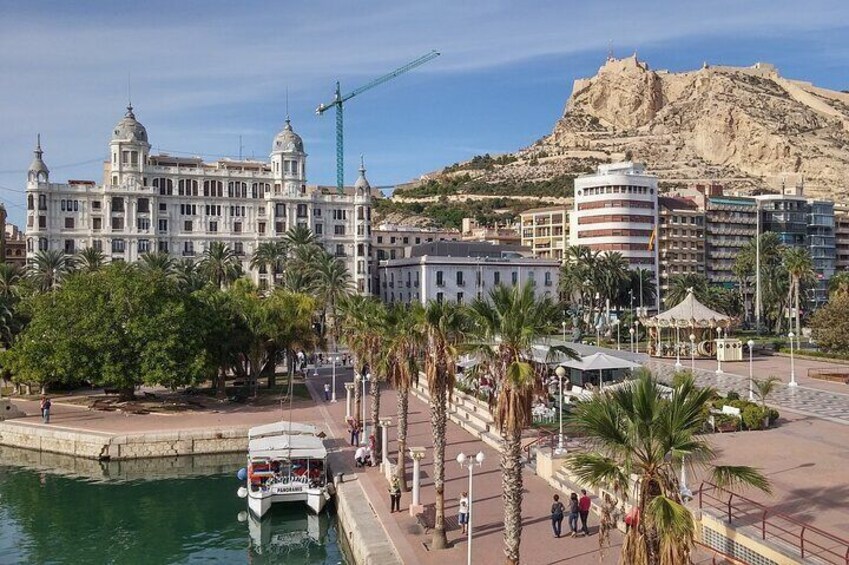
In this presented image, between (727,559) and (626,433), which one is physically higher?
(626,433)

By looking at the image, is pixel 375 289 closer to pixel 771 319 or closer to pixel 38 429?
pixel 771 319

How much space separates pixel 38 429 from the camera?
46.8 m

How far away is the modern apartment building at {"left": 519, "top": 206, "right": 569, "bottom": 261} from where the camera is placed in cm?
14312

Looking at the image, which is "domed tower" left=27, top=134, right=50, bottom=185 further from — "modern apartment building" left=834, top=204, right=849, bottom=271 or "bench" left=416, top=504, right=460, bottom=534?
"modern apartment building" left=834, top=204, right=849, bottom=271

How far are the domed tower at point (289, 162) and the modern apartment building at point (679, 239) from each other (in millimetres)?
59825

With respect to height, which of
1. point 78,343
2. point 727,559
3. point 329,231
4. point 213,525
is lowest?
point 213,525

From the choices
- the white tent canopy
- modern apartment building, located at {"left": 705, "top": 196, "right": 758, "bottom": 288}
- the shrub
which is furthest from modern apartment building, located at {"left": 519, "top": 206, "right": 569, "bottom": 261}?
the shrub

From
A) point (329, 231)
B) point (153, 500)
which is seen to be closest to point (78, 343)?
point (153, 500)

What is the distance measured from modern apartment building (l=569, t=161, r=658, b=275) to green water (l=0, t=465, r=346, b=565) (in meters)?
94.4

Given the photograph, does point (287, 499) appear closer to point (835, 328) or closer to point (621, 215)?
point (835, 328)

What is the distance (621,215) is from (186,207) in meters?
64.9

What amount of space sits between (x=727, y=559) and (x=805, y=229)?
140 metres

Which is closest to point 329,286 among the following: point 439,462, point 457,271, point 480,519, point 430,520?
point 457,271

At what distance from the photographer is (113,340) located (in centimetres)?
4872
